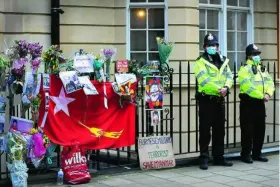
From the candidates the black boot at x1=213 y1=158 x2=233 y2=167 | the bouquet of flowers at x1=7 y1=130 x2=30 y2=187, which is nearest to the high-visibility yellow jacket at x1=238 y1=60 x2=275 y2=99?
the black boot at x1=213 y1=158 x2=233 y2=167

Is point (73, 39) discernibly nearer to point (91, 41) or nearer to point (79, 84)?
point (91, 41)

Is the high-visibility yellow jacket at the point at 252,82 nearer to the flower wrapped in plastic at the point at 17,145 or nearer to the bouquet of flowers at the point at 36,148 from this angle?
the bouquet of flowers at the point at 36,148

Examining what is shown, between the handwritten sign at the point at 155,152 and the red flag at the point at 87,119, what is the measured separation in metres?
0.23

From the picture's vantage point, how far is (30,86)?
7160mm

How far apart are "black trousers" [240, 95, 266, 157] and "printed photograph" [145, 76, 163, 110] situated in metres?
1.62

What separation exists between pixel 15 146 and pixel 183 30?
5307mm

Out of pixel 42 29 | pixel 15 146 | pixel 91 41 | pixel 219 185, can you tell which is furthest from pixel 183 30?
pixel 15 146

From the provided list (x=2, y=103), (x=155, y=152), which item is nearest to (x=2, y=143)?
(x=2, y=103)

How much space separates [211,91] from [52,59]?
268 cm

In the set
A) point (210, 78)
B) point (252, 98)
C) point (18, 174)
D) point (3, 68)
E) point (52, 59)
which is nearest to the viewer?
point (18, 174)

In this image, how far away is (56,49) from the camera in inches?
293

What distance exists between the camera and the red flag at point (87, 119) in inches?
293

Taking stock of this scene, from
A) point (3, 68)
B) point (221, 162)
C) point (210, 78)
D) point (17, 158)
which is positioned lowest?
point (221, 162)

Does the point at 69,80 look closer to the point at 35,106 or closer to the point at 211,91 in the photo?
the point at 35,106
